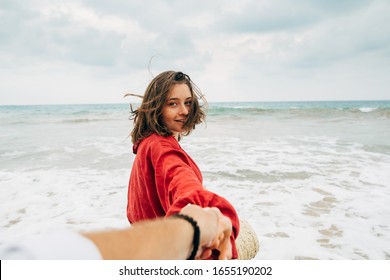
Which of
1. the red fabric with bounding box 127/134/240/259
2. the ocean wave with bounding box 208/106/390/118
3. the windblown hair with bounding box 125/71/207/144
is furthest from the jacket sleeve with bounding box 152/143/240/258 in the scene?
the ocean wave with bounding box 208/106/390/118

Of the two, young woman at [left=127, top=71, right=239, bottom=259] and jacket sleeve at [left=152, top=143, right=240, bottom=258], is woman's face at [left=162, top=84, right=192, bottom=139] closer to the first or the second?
young woman at [left=127, top=71, right=239, bottom=259]

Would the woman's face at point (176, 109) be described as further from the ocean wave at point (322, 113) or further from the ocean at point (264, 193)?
the ocean wave at point (322, 113)

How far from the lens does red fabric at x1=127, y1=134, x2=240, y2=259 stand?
125 cm

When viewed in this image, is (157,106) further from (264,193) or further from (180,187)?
(264,193)

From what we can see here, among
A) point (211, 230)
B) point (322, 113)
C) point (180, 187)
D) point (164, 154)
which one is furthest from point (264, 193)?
point (322, 113)

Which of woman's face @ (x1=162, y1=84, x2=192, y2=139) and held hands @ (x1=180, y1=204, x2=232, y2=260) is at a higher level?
woman's face @ (x1=162, y1=84, x2=192, y2=139)

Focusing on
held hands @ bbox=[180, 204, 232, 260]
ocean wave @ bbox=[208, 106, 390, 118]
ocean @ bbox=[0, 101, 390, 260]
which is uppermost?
ocean wave @ bbox=[208, 106, 390, 118]

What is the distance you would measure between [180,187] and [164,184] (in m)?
0.18

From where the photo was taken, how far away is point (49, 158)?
8.62m

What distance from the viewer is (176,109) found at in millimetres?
1923

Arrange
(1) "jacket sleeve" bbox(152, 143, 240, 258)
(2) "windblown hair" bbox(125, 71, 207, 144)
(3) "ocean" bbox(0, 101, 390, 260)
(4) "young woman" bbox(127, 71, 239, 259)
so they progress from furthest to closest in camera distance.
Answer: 1. (3) "ocean" bbox(0, 101, 390, 260)
2. (2) "windblown hair" bbox(125, 71, 207, 144)
3. (4) "young woman" bbox(127, 71, 239, 259)
4. (1) "jacket sleeve" bbox(152, 143, 240, 258)
